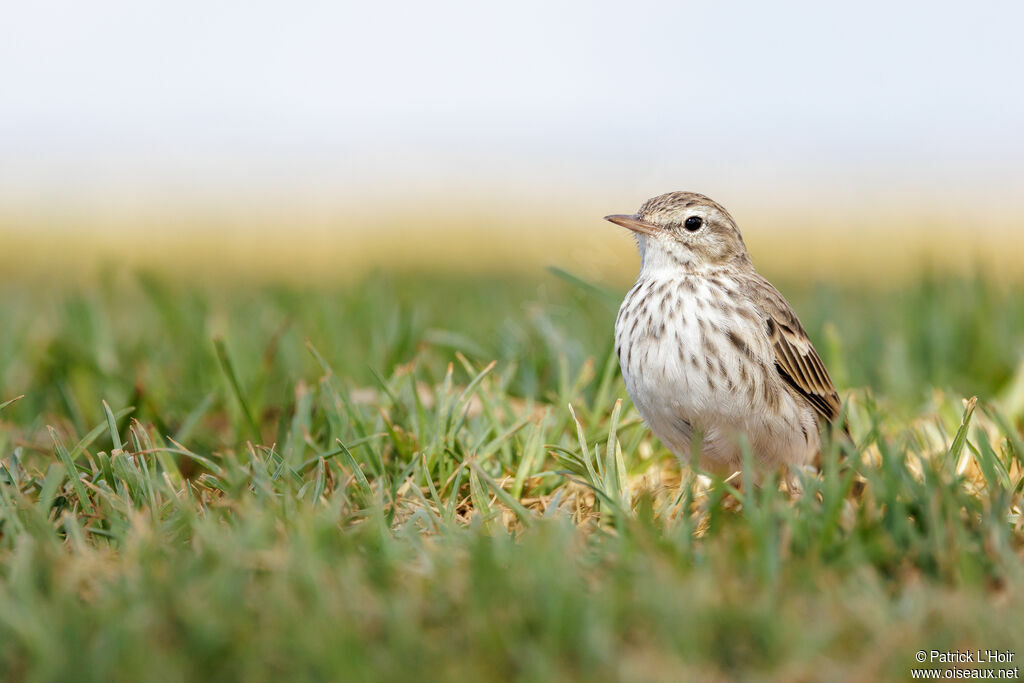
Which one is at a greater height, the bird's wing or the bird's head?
the bird's head

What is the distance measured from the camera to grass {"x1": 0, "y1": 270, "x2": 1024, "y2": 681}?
230 centimetres

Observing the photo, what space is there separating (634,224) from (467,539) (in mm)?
1949

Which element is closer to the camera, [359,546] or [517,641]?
[517,641]

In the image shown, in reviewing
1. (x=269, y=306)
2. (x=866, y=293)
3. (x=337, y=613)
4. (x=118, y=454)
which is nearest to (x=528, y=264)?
(x=866, y=293)

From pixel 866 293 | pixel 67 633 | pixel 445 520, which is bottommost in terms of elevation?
pixel 866 293

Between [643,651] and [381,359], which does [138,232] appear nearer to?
[381,359]

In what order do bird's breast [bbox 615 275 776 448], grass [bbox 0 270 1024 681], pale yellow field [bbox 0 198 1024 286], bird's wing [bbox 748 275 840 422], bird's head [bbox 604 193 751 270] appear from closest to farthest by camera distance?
grass [bbox 0 270 1024 681] < bird's breast [bbox 615 275 776 448] < bird's wing [bbox 748 275 840 422] < bird's head [bbox 604 193 751 270] < pale yellow field [bbox 0 198 1024 286]

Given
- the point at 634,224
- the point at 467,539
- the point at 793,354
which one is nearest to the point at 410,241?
the point at 634,224

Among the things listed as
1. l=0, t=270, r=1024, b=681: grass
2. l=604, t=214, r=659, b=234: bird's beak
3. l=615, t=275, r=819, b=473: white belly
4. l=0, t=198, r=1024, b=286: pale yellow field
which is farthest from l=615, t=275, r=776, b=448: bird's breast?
l=0, t=198, r=1024, b=286: pale yellow field

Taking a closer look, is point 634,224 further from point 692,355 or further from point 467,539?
point 467,539

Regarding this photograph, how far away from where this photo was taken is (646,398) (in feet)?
12.7

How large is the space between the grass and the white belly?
0.24 m

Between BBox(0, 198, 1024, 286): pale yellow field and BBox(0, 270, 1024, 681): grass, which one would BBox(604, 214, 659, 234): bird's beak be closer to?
BBox(0, 270, 1024, 681): grass

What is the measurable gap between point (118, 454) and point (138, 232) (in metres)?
13.5
